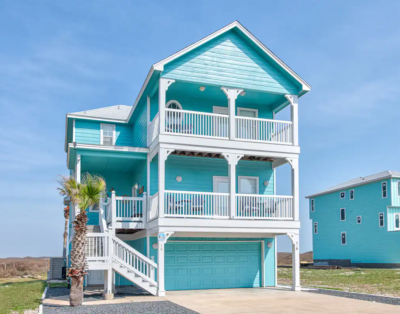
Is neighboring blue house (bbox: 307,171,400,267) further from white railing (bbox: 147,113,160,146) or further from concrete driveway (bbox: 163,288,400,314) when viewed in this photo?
white railing (bbox: 147,113,160,146)

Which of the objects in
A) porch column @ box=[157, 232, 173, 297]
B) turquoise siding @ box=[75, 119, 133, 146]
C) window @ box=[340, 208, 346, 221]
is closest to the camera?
porch column @ box=[157, 232, 173, 297]

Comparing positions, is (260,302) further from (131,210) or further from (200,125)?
(200,125)

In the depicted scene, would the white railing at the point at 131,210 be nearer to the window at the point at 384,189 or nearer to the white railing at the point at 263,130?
the white railing at the point at 263,130

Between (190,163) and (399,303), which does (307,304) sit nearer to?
(399,303)

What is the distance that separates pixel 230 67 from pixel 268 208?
601 cm

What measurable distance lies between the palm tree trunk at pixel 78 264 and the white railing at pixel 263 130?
7537 mm

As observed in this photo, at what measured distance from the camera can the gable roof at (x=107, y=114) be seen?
22750mm

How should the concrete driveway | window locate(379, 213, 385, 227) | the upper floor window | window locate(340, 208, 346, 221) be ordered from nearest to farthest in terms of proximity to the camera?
the concrete driveway < the upper floor window < window locate(379, 213, 385, 227) < window locate(340, 208, 346, 221)

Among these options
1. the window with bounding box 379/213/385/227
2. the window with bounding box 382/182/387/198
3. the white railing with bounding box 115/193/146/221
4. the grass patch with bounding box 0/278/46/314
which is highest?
the window with bounding box 382/182/387/198

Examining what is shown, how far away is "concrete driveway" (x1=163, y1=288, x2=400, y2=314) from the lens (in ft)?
41.3

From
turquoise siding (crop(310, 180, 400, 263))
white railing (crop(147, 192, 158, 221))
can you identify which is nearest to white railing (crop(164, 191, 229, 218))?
white railing (crop(147, 192, 158, 221))

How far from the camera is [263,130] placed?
21.2 m

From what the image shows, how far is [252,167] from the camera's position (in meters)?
21.0

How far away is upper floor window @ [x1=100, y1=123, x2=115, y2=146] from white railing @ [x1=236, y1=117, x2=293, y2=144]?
692 centimetres
